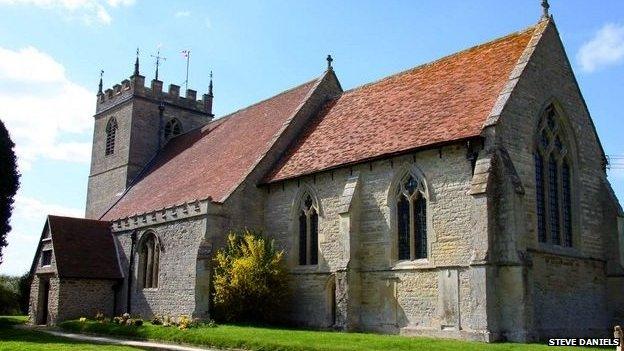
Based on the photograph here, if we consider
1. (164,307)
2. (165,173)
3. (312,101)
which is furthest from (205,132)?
(164,307)

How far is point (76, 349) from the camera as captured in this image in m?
16.5

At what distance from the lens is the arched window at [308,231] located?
24.2 meters

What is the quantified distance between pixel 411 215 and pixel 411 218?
0.10 metres

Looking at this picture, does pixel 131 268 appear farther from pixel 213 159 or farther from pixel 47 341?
pixel 47 341

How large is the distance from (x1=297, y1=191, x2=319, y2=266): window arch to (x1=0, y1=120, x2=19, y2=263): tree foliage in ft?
41.0

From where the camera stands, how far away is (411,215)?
68.1 feet

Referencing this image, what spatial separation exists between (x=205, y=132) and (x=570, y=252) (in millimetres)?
22500

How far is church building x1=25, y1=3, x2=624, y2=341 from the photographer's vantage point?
1845 cm

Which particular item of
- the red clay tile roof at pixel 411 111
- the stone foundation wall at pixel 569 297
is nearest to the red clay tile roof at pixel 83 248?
the red clay tile roof at pixel 411 111

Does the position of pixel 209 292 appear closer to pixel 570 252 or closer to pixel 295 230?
pixel 295 230

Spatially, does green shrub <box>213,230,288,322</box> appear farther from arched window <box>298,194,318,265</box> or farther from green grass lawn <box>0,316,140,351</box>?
green grass lawn <box>0,316,140,351</box>

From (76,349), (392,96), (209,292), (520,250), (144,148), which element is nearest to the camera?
(76,349)

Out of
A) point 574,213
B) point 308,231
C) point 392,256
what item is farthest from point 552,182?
point 308,231

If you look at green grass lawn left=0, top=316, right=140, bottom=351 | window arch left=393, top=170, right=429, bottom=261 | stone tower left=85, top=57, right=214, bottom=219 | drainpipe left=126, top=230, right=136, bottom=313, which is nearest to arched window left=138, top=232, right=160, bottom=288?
drainpipe left=126, top=230, right=136, bottom=313
